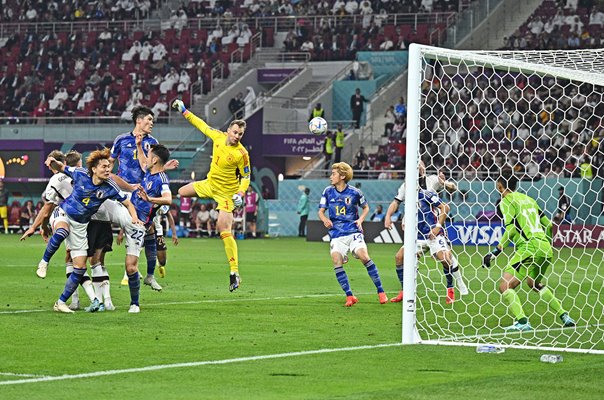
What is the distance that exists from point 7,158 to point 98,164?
3139 centimetres

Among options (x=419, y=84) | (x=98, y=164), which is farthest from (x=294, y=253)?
(x=419, y=84)

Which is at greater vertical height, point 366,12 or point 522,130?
point 366,12

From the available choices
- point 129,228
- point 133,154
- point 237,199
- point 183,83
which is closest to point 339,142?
point 183,83

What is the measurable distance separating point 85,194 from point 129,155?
9.46 ft

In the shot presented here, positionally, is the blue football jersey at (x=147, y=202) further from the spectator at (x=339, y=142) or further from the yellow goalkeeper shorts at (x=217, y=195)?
the spectator at (x=339, y=142)

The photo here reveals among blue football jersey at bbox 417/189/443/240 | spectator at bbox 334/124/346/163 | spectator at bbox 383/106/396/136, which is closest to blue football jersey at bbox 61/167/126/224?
blue football jersey at bbox 417/189/443/240

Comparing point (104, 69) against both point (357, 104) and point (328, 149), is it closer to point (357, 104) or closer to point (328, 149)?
point (357, 104)

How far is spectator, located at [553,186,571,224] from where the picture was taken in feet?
102

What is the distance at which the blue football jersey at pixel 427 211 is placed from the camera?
1562 centimetres

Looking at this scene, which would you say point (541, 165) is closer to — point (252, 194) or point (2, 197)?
point (252, 194)

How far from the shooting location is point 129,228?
1368 centimetres

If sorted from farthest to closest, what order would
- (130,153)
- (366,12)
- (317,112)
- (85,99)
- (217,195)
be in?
(85,99) → (366,12) → (317,112) → (217,195) → (130,153)

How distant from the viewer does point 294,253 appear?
2892 cm

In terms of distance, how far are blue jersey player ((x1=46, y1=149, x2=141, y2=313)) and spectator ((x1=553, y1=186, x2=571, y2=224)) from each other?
1954cm
